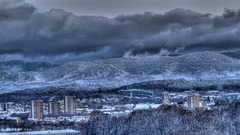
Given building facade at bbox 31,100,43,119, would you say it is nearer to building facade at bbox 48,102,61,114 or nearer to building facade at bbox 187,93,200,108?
building facade at bbox 48,102,61,114

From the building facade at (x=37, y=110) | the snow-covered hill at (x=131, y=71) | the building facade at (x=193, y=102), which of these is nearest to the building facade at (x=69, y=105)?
the building facade at (x=37, y=110)

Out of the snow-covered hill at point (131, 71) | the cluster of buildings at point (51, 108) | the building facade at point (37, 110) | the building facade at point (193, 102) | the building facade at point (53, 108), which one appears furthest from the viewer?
the snow-covered hill at point (131, 71)

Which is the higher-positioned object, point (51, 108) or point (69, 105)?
point (69, 105)

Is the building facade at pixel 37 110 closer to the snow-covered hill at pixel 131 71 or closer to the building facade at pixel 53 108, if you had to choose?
the building facade at pixel 53 108

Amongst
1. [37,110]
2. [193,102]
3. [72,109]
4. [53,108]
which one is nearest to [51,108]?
[53,108]

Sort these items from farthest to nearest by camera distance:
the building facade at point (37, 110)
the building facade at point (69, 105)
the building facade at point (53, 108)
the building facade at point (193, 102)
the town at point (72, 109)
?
the building facade at point (69, 105)
the building facade at point (53, 108)
the building facade at point (193, 102)
the building facade at point (37, 110)
the town at point (72, 109)

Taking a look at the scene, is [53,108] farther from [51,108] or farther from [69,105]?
[69,105]
